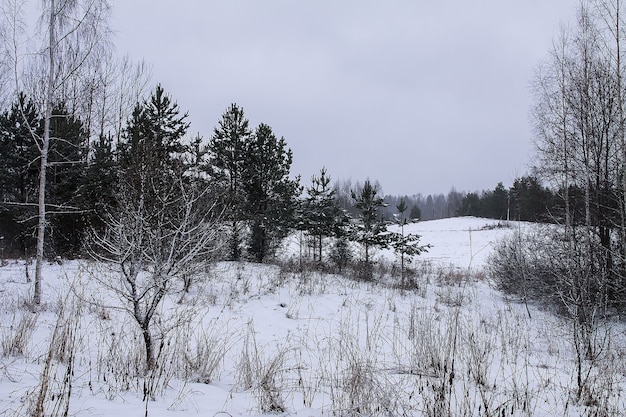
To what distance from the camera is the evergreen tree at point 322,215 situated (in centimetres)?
1684

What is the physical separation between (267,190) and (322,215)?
302 cm

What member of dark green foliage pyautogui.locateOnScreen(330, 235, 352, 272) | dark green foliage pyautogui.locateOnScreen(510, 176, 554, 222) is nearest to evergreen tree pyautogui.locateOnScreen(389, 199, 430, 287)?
dark green foliage pyautogui.locateOnScreen(330, 235, 352, 272)

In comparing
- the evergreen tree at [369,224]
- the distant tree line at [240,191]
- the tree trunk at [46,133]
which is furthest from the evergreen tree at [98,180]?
the evergreen tree at [369,224]

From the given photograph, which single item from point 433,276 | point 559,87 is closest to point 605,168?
point 559,87

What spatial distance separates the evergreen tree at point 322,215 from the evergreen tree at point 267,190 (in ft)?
2.49

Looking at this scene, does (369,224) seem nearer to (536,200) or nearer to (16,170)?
(536,200)

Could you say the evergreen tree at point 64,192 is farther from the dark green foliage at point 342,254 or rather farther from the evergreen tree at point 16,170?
the dark green foliage at point 342,254

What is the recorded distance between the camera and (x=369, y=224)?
1595 centimetres

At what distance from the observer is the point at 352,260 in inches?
642

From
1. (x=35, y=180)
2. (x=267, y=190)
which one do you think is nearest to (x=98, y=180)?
(x=35, y=180)

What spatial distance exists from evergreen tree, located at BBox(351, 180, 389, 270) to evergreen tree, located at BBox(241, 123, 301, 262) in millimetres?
3328

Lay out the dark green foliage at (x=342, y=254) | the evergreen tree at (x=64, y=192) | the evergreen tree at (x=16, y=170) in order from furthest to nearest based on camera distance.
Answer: the evergreen tree at (x=16, y=170)
the evergreen tree at (x=64, y=192)
the dark green foliage at (x=342, y=254)

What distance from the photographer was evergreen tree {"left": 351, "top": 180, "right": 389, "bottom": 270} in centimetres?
1580

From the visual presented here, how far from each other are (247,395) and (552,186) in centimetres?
1260
